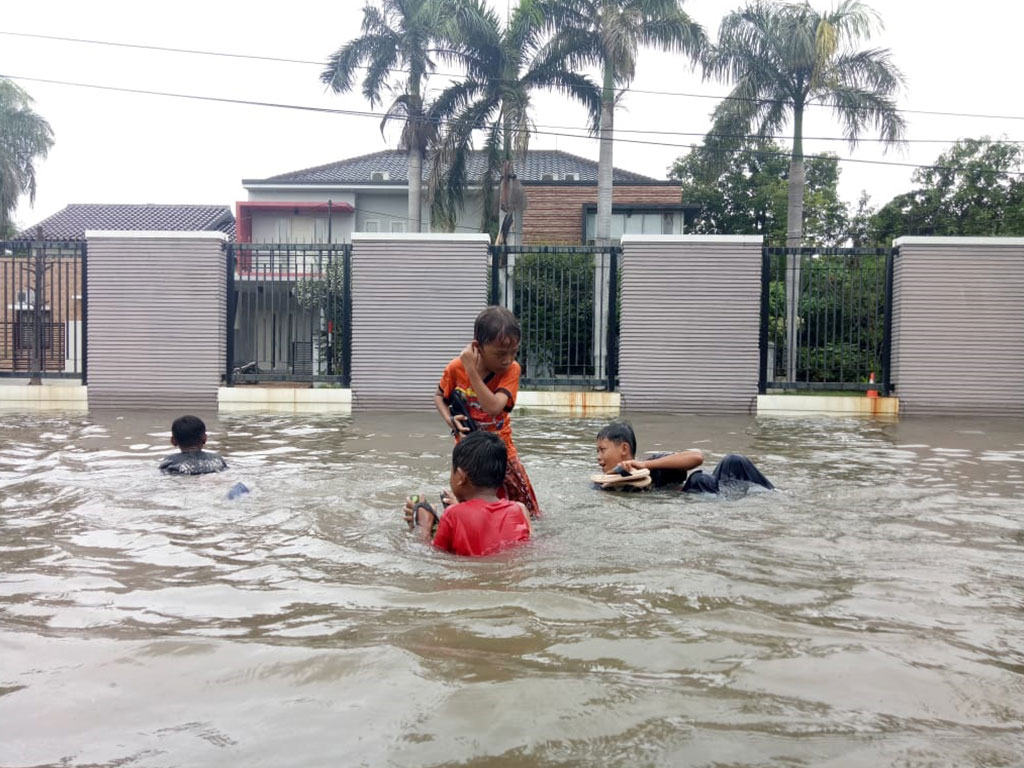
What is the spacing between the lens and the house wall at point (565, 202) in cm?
3164

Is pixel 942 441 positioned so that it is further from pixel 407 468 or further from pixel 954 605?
pixel 954 605

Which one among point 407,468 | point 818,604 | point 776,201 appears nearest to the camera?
point 818,604

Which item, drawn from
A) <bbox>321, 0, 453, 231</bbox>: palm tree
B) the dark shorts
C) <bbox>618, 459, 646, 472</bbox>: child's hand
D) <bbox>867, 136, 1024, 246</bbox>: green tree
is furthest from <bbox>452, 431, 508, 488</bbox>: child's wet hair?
<bbox>867, 136, 1024, 246</bbox>: green tree

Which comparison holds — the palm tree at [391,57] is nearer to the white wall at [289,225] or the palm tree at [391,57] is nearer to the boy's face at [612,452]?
the white wall at [289,225]

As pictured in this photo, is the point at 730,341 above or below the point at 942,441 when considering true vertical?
above

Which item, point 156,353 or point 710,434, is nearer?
point 710,434

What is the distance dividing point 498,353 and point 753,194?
1375 inches

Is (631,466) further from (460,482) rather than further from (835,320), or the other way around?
(835,320)

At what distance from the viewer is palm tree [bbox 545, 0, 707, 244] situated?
20.5 meters

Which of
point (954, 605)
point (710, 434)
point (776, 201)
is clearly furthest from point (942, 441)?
point (776, 201)

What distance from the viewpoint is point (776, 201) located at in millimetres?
36281

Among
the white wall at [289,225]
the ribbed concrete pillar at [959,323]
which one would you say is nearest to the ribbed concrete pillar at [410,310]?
the ribbed concrete pillar at [959,323]

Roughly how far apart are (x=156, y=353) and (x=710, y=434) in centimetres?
812

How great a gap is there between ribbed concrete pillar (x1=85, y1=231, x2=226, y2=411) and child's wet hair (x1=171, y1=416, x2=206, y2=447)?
7.04 metres
